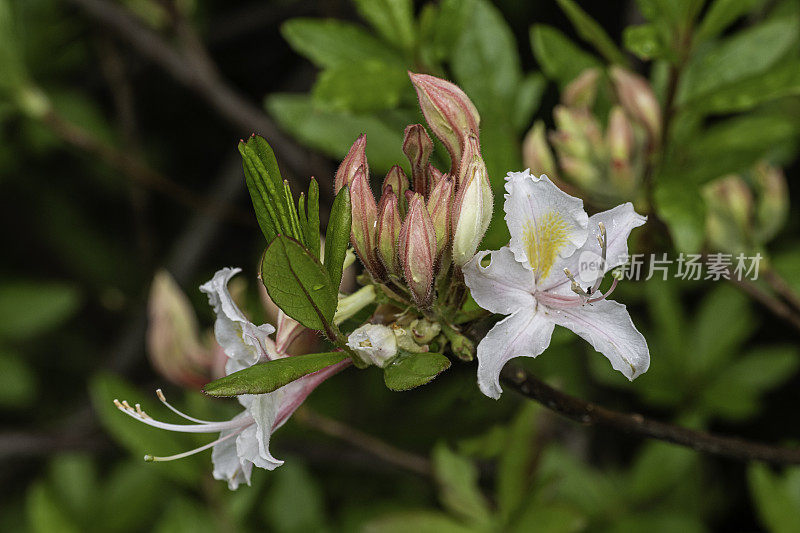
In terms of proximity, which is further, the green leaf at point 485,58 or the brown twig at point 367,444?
the brown twig at point 367,444

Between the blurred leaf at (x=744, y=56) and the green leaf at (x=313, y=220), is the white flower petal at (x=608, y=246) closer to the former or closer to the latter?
the green leaf at (x=313, y=220)

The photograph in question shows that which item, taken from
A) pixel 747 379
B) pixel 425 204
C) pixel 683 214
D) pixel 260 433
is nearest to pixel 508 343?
pixel 425 204

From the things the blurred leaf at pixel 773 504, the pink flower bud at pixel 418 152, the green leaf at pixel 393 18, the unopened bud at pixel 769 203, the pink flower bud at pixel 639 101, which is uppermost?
the pink flower bud at pixel 418 152

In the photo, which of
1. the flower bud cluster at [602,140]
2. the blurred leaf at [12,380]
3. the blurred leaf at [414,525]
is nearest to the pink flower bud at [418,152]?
the flower bud cluster at [602,140]

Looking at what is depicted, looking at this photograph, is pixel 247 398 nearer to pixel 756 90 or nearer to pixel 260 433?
pixel 260 433

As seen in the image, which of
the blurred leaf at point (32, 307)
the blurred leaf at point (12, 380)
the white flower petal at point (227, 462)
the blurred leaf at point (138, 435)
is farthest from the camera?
the blurred leaf at point (32, 307)

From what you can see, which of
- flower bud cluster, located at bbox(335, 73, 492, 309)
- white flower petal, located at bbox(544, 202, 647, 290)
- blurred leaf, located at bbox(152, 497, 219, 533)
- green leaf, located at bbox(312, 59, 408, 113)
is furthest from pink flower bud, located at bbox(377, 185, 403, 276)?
blurred leaf, located at bbox(152, 497, 219, 533)

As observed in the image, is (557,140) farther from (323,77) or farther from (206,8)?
(206,8)

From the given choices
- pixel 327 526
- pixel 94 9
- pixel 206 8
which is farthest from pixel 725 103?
pixel 206 8
